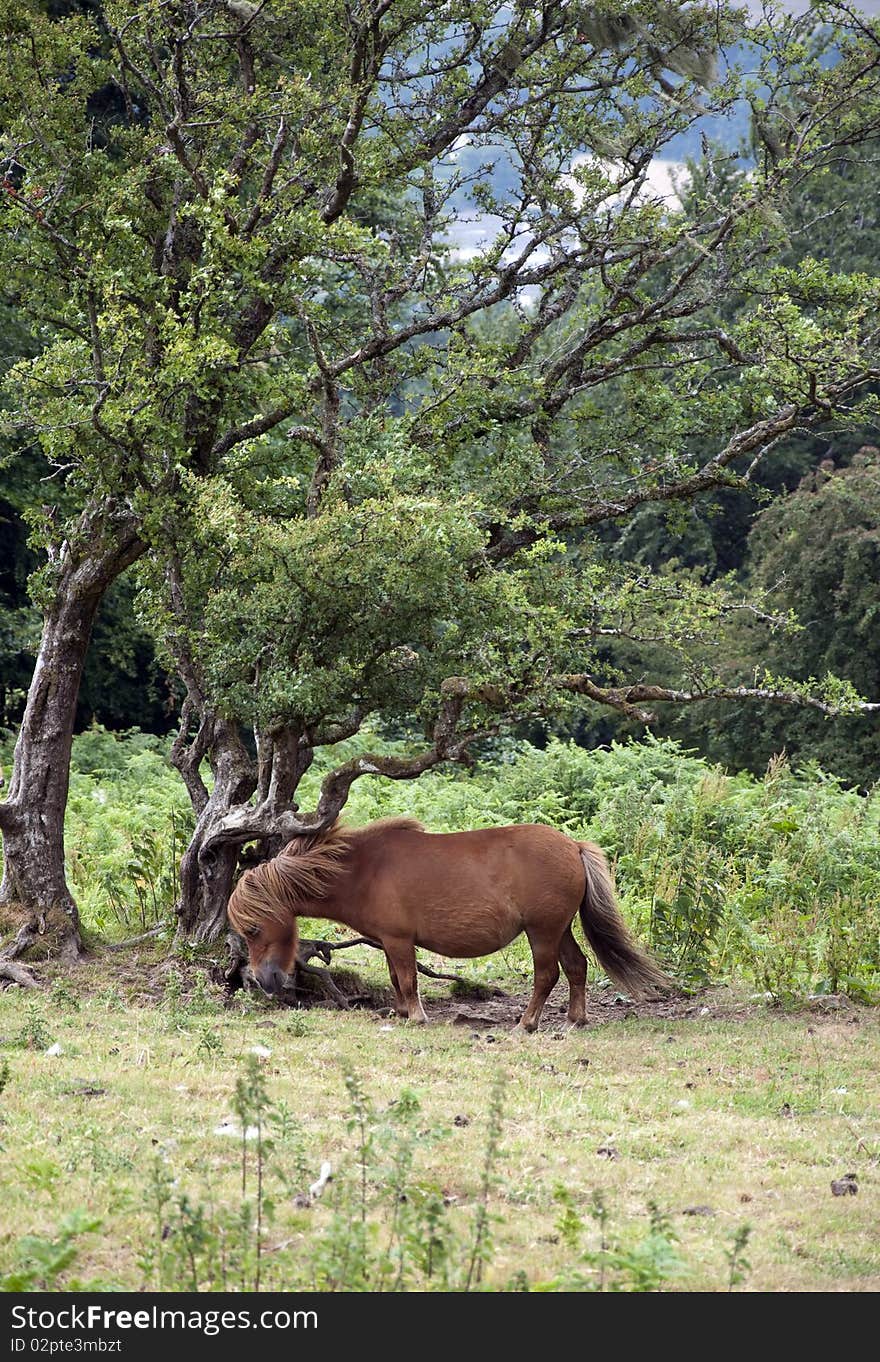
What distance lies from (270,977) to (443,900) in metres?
1.42

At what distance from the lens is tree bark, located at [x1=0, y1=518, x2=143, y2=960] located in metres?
11.7

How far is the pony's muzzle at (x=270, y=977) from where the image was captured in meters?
9.91

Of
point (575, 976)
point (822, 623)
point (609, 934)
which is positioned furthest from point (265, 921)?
point (822, 623)

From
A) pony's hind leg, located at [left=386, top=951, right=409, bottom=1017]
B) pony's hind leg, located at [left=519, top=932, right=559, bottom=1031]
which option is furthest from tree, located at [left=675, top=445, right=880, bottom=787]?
pony's hind leg, located at [left=386, top=951, right=409, bottom=1017]

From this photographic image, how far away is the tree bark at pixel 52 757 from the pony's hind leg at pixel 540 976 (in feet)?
13.5

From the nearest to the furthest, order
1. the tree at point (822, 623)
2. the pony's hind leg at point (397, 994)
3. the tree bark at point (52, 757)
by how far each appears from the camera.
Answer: the pony's hind leg at point (397, 994)
the tree bark at point (52, 757)
the tree at point (822, 623)

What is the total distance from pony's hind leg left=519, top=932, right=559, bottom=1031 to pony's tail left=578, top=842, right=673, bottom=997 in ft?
1.21

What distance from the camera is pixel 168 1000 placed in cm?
980

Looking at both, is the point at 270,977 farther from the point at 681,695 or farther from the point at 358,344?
the point at 358,344

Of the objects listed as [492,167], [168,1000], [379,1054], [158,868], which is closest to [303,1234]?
[379,1054]

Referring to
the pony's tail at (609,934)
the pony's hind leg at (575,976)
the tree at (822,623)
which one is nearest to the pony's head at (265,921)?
the pony's hind leg at (575,976)

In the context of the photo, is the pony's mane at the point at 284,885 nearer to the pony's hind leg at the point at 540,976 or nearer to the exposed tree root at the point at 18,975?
the pony's hind leg at the point at 540,976

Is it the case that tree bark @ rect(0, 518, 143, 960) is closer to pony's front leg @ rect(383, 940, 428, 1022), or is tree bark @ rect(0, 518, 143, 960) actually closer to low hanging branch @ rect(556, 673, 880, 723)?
pony's front leg @ rect(383, 940, 428, 1022)

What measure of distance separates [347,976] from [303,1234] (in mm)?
6051
